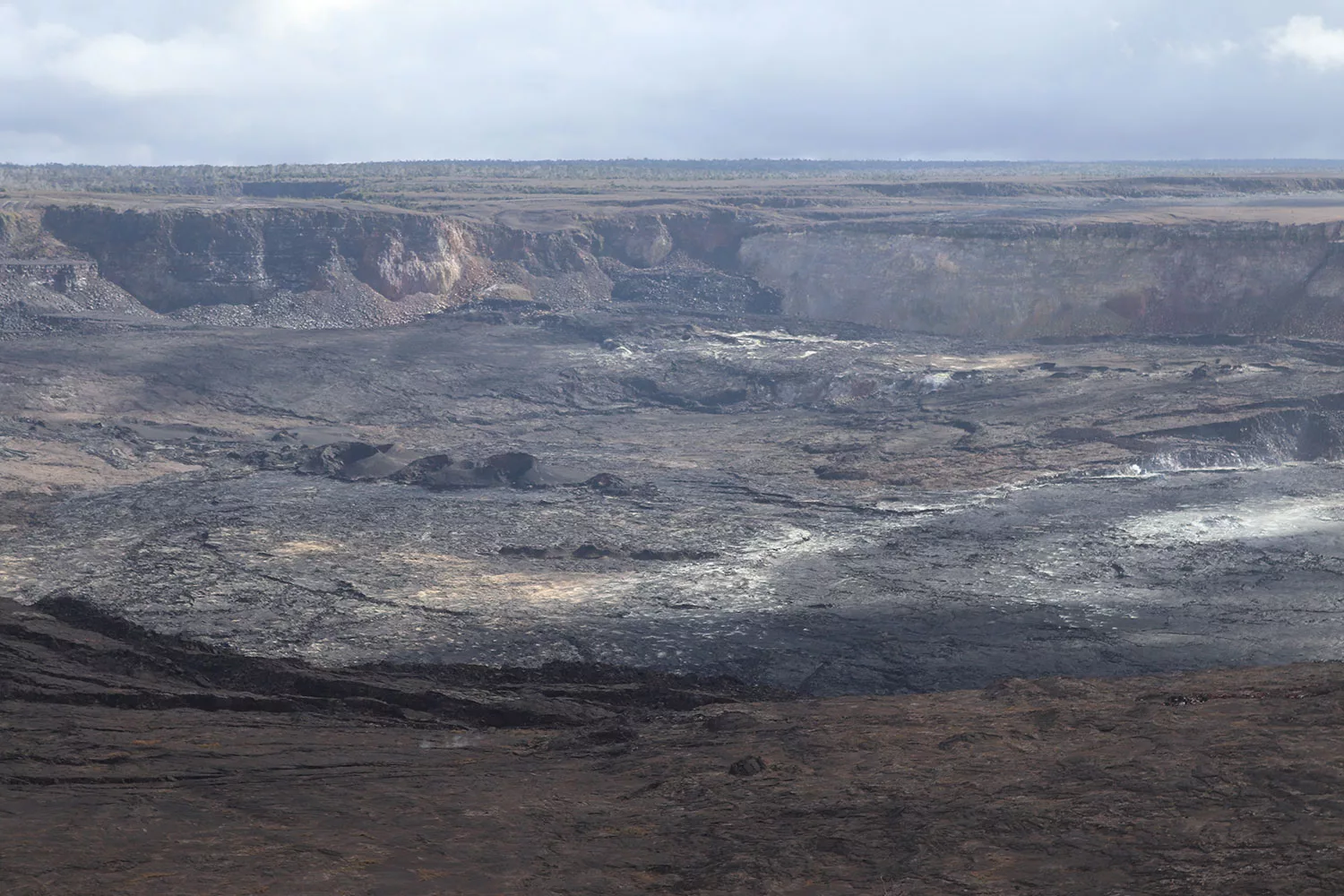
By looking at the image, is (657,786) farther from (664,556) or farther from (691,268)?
(691,268)

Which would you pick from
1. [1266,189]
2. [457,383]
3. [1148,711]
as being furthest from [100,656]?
[1266,189]

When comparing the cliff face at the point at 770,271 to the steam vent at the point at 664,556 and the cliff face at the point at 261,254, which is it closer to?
the cliff face at the point at 261,254

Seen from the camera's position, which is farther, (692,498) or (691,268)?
(691,268)

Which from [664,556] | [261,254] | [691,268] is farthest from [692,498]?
[691,268]

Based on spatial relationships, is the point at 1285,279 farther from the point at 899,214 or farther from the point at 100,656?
the point at 100,656

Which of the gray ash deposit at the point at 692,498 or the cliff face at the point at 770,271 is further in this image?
the cliff face at the point at 770,271

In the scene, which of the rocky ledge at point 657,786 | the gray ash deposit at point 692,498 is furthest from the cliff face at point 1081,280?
the rocky ledge at point 657,786
